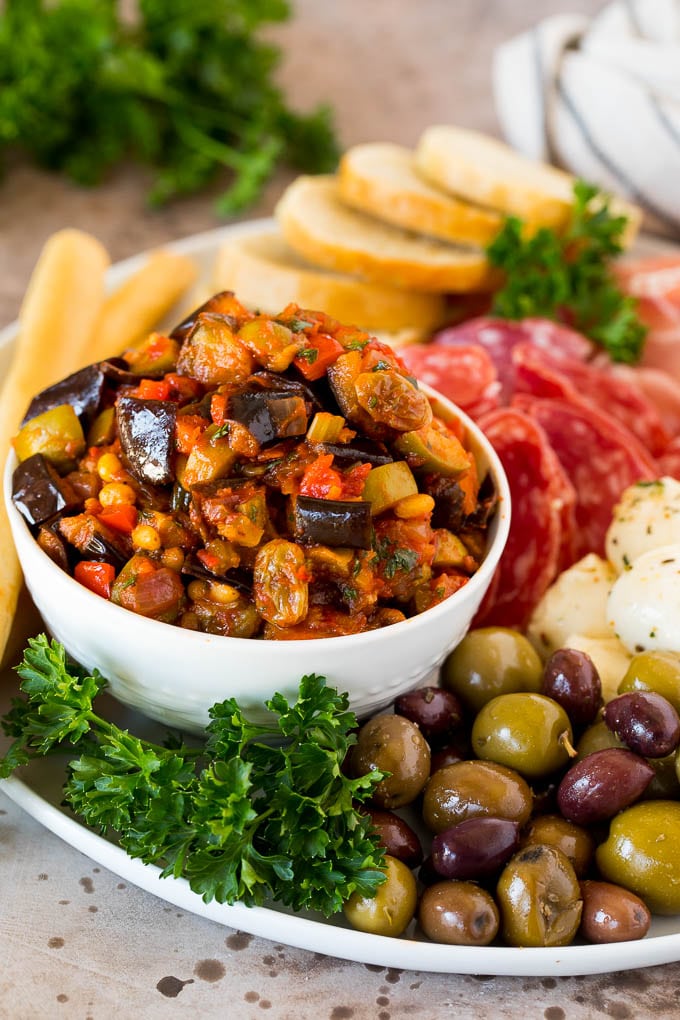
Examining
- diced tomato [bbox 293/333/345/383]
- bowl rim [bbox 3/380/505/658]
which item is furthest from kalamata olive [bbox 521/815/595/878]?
diced tomato [bbox 293/333/345/383]

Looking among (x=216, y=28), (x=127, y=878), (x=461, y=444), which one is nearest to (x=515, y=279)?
(x=461, y=444)

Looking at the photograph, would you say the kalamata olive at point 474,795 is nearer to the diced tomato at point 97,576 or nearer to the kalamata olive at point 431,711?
the kalamata olive at point 431,711

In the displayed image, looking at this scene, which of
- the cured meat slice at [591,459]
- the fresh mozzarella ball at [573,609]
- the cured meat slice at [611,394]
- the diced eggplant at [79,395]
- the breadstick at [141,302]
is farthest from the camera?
the breadstick at [141,302]

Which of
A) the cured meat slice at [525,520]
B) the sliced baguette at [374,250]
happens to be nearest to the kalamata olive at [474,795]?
the cured meat slice at [525,520]

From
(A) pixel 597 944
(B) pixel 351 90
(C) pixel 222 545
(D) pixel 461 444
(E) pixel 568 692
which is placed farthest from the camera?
(B) pixel 351 90

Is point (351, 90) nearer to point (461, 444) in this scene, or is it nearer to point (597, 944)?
point (461, 444)
